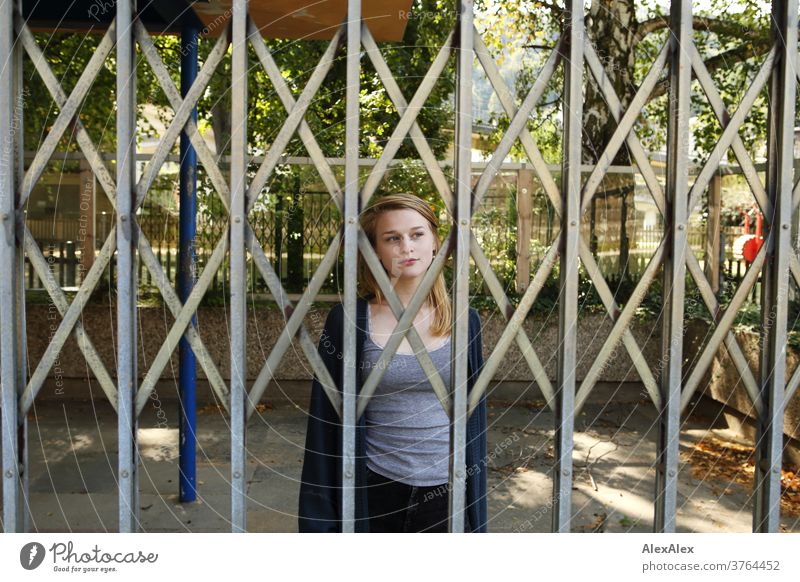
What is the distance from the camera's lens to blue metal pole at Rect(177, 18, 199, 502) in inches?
180

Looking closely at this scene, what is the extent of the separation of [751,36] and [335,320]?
851cm

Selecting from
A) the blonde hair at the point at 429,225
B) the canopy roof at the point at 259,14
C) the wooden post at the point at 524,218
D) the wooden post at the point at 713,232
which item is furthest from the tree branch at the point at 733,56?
the blonde hair at the point at 429,225

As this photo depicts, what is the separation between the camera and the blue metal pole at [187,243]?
15.0 feet

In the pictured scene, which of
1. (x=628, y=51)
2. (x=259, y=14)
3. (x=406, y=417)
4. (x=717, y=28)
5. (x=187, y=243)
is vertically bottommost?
(x=406, y=417)

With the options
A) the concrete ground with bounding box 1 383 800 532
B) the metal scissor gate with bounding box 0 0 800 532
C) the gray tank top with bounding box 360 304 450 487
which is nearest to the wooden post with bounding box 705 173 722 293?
the concrete ground with bounding box 1 383 800 532

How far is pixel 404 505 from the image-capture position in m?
2.61

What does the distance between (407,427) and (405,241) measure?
63cm

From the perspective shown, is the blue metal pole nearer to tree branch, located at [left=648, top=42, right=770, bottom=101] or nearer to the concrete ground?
the concrete ground

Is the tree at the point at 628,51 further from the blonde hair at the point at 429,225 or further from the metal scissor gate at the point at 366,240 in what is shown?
the metal scissor gate at the point at 366,240

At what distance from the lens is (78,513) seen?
486cm

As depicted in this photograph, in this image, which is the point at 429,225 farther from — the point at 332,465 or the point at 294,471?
the point at 294,471

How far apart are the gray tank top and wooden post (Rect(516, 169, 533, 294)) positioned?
20.7 ft

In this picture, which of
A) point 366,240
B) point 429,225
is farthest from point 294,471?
point 366,240

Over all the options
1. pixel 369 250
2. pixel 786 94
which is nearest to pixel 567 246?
pixel 369 250
